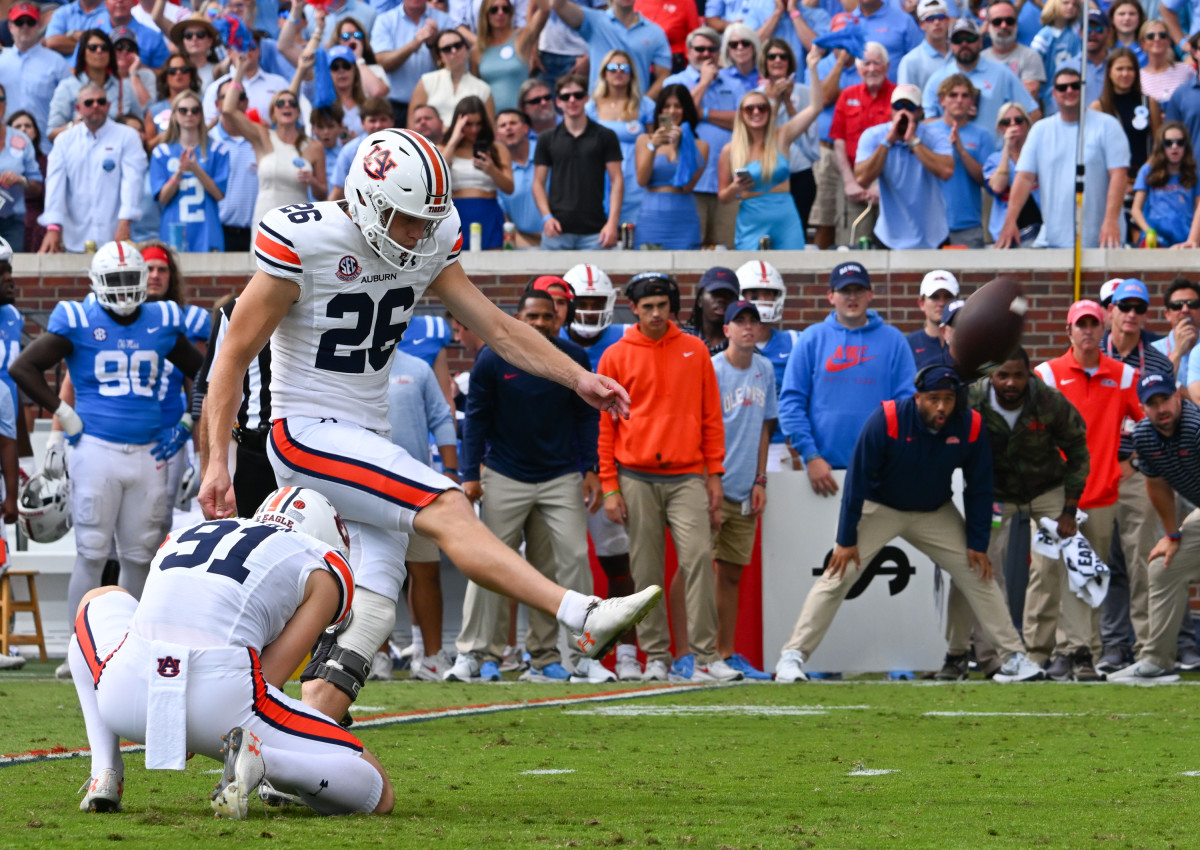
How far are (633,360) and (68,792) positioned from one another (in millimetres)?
5092

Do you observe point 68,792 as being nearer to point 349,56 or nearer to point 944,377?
point 944,377

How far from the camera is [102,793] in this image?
4.16m

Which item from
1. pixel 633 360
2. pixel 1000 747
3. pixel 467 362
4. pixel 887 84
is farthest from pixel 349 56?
pixel 1000 747

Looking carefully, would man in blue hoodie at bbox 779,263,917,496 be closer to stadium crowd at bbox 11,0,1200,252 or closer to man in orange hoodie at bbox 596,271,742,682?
man in orange hoodie at bbox 596,271,742,682

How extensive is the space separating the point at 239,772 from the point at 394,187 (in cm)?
173

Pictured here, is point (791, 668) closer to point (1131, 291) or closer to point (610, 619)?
point (1131, 291)

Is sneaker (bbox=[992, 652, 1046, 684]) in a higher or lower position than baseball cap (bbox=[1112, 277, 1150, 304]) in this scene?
lower

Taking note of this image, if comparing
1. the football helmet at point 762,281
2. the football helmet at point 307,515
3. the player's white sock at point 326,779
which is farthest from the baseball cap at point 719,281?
the player's white sock at point 326,779

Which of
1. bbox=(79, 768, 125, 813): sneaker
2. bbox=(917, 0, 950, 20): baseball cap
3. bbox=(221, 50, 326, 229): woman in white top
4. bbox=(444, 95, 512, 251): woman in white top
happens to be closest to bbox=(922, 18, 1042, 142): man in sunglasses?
bbox=(917, 0, 950, 20): baseball cap

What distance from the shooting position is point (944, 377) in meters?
8.78

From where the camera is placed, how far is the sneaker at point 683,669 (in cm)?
926

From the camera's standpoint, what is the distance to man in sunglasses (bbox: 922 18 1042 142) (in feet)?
42.0

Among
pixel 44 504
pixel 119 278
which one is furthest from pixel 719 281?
pixel 44 504

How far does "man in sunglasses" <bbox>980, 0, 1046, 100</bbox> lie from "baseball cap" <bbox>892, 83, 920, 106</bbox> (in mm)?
1550
